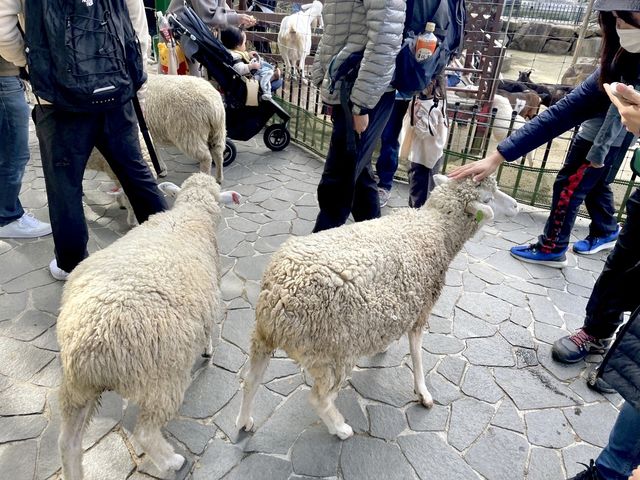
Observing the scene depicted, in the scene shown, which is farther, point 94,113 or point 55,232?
point 55,232

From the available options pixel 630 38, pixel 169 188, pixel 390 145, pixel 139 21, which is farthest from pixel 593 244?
pixel 139 21

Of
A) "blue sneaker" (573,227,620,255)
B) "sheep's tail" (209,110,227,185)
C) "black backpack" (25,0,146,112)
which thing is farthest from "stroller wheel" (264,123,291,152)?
"blue sneaker" (573,227,620,255)

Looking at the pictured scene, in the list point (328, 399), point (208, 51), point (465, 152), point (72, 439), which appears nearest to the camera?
point (72, 439)

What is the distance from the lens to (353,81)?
2832 mm

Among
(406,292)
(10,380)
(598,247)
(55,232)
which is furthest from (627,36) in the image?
(10,380)

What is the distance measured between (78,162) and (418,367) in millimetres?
2371

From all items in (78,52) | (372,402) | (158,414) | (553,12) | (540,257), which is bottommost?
(372,402)

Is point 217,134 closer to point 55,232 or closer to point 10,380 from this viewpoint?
point 55,232

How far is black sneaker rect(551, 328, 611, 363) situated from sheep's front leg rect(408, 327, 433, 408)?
104 centimetres

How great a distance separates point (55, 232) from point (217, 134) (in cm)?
211

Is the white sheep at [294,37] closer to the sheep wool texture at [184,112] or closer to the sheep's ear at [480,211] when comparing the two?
the sheep wool texture at [184,112]

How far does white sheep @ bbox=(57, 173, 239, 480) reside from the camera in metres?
1.80

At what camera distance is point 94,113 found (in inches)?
107

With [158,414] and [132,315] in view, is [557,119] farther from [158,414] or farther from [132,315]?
[158,414]
